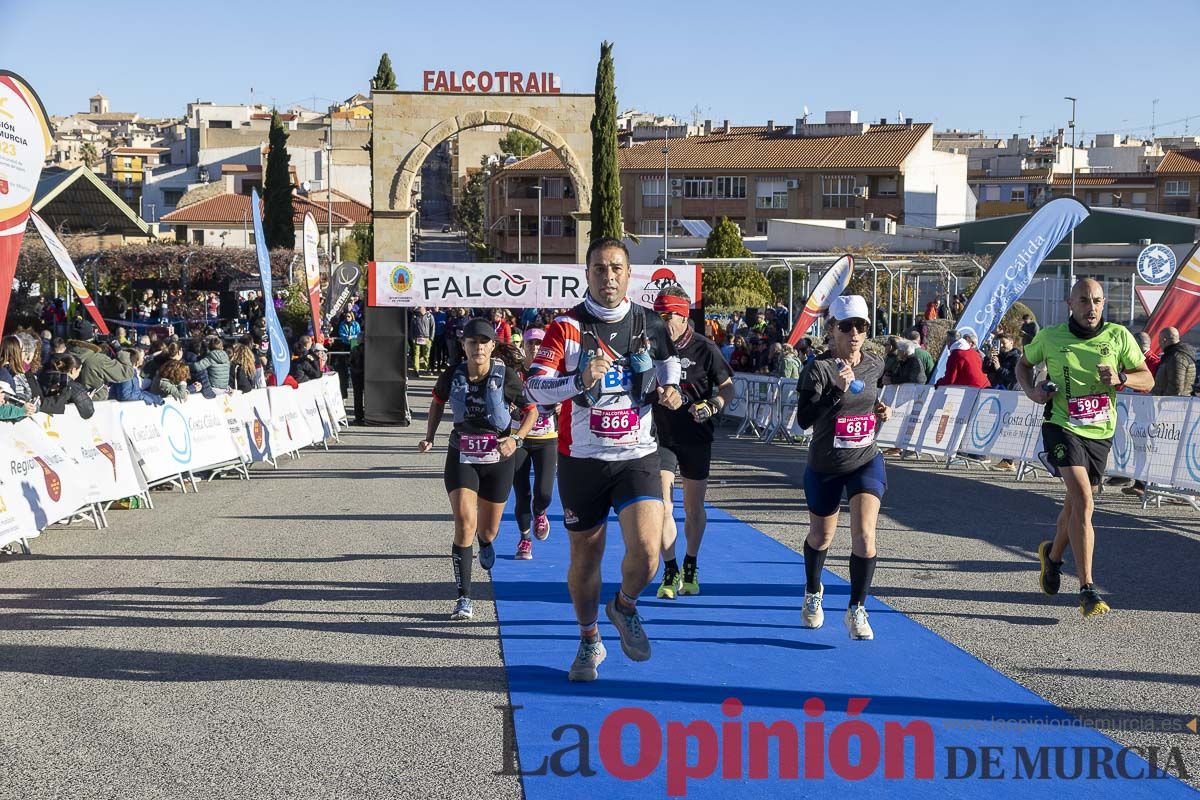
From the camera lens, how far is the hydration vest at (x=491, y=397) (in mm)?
8328

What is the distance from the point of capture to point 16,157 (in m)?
10.5

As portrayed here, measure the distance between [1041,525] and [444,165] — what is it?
186325mm

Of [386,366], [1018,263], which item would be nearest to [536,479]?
[1018,263]

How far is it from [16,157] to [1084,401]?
8175mm

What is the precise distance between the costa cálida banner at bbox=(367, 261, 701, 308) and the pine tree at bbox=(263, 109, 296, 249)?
55.2m

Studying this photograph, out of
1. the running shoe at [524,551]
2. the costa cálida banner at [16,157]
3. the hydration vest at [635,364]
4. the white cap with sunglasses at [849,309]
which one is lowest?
the running shoe at [524,551]

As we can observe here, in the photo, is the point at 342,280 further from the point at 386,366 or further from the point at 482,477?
the point at 482,477

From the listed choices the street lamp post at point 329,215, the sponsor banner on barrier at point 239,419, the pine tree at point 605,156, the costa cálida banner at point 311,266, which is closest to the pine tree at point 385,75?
the street lamp post at point 329,215

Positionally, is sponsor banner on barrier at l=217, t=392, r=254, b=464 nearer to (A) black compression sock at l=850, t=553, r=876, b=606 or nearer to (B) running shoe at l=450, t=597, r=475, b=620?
(B) running shoe at l=450, t=597, r=475, b=620

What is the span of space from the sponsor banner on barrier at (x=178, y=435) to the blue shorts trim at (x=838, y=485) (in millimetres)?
8467

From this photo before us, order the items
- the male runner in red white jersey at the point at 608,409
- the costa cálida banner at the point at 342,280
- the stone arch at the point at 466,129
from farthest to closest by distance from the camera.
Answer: the stone arch at the point at 466,129 < the costa cálida banner at the point at 342,280 < the male runner in red white jersey at the point at 608,409

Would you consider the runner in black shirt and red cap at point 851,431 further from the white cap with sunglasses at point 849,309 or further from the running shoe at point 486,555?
the running shoe at point 486,555

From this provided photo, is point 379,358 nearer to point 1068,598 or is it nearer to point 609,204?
point 1068,598

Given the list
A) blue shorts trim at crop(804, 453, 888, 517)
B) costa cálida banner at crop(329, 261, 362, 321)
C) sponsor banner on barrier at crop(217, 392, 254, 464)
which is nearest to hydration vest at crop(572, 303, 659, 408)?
blue shorts trim at crop(804, 453, 888, 517)
